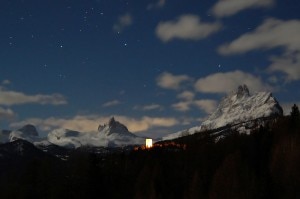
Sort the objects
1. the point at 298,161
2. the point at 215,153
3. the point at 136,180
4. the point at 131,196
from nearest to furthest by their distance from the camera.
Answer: the point at 298,161, the point at 131,196, the point at 136,180, the point at 215,153

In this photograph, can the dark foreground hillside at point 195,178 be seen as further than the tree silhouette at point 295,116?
No

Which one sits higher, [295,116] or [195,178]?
[295,116]

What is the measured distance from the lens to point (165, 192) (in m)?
152

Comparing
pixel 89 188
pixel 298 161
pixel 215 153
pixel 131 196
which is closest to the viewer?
pixel 89 188

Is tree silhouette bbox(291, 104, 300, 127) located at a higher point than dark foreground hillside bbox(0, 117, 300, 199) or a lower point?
higher

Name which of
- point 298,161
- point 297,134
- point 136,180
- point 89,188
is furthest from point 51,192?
point 297,134

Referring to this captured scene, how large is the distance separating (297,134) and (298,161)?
30.2 meters

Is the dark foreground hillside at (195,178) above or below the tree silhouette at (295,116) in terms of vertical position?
below

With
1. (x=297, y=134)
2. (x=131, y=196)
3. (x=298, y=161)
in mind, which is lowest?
(x=131, y=196)

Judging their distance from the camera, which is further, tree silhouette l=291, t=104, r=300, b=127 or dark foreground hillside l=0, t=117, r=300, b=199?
tree silhouette l=291, t=104, r=300, b=127

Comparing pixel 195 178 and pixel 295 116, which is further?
pixel 295 116

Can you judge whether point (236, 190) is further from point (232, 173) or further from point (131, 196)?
point (131, 196)

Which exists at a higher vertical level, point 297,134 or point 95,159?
point 297,134

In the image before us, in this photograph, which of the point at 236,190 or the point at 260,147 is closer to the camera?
the point at 236,190
